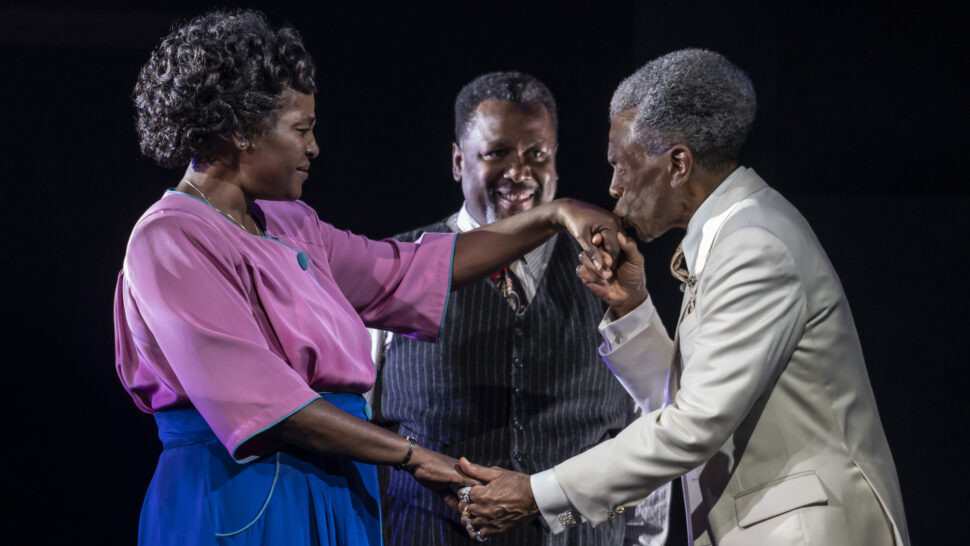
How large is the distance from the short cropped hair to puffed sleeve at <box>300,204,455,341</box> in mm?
753

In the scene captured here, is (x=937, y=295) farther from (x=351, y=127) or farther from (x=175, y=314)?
(x=175, y=314)

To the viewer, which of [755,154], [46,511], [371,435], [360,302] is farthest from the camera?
[755,154]

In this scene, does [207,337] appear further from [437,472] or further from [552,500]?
[552,500]

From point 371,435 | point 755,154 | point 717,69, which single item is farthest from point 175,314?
point 755,154

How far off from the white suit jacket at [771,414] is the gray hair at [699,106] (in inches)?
6.2

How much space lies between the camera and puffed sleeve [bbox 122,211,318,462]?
1.67 meters

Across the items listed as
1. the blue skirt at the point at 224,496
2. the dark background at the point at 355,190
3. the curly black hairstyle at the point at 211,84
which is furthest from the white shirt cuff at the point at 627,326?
the dark background at the point at 355,190

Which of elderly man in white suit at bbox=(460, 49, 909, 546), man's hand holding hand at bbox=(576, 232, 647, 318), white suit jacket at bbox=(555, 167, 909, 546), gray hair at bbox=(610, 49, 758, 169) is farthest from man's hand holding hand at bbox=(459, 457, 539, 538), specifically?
gray hair at bbox=(610, 49, 758, 169)

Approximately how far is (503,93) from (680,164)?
→ 1.05 m

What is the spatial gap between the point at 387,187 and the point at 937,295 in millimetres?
1836

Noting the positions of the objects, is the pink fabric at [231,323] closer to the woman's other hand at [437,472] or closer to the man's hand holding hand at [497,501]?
the woman's other hand at [437,472]

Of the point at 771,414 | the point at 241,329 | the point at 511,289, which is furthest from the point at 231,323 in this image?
the point at 511,289

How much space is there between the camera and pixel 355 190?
11.0 feet

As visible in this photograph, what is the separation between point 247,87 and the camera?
186 cm
